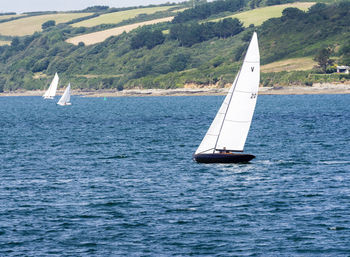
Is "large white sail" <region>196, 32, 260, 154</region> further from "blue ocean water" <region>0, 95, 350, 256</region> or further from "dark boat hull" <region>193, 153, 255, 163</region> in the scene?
"blue ocean water" <region>0, 95, 350, 256</region>

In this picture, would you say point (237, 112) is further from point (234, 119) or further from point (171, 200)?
point (171, 200)

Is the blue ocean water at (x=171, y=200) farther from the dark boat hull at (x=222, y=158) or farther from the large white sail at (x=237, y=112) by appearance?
the large white sail at (x=237, y=112)

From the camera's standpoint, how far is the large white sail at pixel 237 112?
5028cm

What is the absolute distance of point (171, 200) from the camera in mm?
41656

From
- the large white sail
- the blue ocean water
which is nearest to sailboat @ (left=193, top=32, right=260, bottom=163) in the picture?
the large white sail

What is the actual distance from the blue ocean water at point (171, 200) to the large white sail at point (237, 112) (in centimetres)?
218


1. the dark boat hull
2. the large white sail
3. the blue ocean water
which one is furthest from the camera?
the dark boat hull

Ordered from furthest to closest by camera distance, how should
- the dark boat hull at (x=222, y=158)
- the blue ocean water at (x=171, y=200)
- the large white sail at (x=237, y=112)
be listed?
the dark boat hull at (x=222, y=158)
the large white sail at (x=237, y=112)
the blue ocean water at (x=171, y=200)

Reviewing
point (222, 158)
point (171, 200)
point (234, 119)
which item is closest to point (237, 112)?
point (234, 119)

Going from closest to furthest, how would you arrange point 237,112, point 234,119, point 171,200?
1. point 171,200
2. point 237,112
3. point 234,119

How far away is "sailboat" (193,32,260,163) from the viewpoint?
50.3 metres

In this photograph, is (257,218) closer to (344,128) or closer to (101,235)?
(101,235)

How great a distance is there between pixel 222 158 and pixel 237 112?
369 centimetres

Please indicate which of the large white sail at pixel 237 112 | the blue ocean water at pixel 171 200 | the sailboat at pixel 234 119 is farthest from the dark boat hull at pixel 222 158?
the blue ocean water at pixel 171 200
